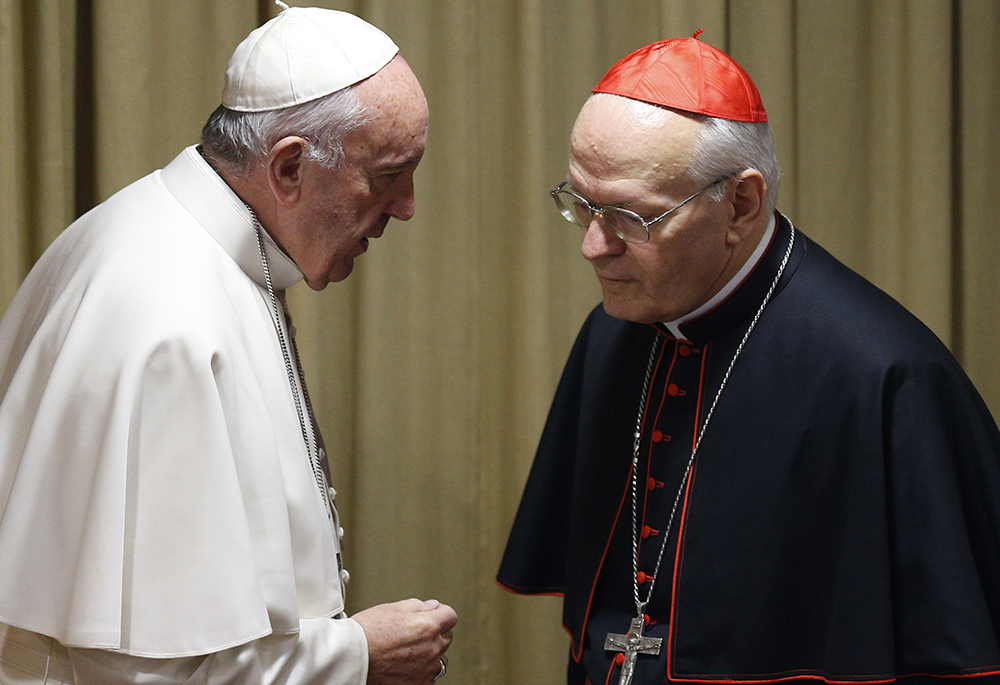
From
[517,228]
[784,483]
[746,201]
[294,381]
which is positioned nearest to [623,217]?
[746,201]

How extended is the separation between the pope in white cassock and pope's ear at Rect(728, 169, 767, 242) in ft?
2.05

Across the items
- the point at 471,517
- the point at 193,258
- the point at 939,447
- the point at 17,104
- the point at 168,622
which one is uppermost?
the point at 17,104

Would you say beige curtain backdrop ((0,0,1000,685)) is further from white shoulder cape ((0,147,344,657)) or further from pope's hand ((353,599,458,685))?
white shoulder cape ((0,147,344,657))

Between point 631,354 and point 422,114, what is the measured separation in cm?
73

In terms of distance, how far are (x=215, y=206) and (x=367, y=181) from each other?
283 millimetres

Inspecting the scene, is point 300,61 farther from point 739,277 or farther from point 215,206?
point 739,277

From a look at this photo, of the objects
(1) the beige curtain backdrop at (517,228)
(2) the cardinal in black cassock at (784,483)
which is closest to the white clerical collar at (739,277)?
(2) the cardinal in black cassock at (784,483)

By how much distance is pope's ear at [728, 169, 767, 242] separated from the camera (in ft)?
5.99

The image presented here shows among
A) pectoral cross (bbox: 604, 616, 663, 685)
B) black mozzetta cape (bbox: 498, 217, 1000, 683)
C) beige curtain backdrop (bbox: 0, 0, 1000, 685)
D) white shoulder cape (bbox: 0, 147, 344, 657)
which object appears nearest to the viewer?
white shoulder cape (bbox: 0, 147, 344, 657)

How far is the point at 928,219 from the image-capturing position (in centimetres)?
317

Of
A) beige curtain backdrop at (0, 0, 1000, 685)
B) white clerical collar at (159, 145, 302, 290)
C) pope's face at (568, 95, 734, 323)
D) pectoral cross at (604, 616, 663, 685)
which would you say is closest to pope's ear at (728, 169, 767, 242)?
pope's face at (568, 95, 734, 323)

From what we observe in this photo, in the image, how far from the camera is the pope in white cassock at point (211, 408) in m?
1.51

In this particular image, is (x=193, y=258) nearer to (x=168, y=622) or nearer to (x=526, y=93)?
(x=168, y=622)

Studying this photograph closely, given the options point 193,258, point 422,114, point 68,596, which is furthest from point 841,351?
point 68,596
